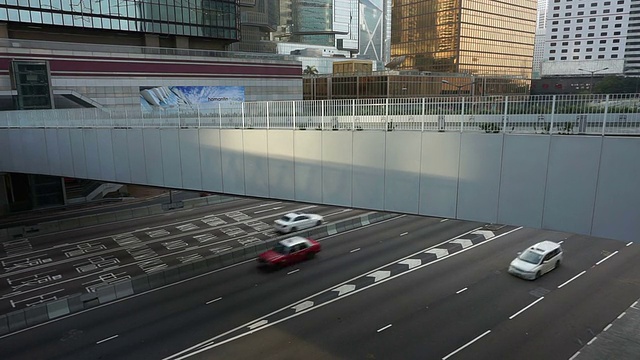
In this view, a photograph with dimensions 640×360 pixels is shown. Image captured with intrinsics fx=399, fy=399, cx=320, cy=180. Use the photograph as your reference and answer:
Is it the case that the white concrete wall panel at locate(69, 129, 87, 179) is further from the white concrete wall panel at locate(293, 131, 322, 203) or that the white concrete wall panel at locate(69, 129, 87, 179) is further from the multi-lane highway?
the white concrete wall panel at locate(293, 131, 322, 203)

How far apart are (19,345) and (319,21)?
11580 cm

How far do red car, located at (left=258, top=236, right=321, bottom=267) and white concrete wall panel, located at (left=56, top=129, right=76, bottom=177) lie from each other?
436 inches

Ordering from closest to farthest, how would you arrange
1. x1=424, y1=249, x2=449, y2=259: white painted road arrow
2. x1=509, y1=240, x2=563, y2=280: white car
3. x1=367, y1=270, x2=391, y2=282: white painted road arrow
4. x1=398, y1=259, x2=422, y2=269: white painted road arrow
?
x1=509, y1=240, x2=563, y2=280: white car → x1=367, y1=270, x2=391, y2=282: white painted road arrow → x1=398, y1=259, x2=422, y2=269: white painted road arrow → x1=424, y1=249, x2=449, y2=259: white painted road arrow

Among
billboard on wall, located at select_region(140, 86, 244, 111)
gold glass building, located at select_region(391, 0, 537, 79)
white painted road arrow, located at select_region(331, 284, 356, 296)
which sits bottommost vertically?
white painted road arrow, located at select_region(331, 284, 356, 296)

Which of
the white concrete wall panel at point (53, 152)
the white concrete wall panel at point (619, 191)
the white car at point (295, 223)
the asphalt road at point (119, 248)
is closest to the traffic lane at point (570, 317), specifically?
the white concrete wall panel at point (619, 191)

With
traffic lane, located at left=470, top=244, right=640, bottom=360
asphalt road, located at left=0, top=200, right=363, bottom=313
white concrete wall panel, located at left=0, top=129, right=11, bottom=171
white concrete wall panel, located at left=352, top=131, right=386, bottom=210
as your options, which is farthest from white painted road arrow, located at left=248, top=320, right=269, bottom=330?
white concrete wall panel, located at left=0, top=129, right=11, bottom=171

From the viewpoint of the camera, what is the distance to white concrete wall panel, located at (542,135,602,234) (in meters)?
9.25

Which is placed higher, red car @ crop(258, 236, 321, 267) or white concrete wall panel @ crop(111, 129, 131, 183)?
white concrete wall panel @ crop(111, 129, 131, 183)

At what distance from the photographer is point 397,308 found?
54.8ft

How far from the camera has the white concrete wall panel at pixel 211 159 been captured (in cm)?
1642

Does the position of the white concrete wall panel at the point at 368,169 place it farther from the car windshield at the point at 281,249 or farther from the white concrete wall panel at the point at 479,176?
the car windshield at the point at 281,249

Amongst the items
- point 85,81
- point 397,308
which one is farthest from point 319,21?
point 397,308

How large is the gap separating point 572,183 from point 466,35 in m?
94.4

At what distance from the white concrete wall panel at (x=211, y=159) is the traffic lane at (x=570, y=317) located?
37.3 ft
